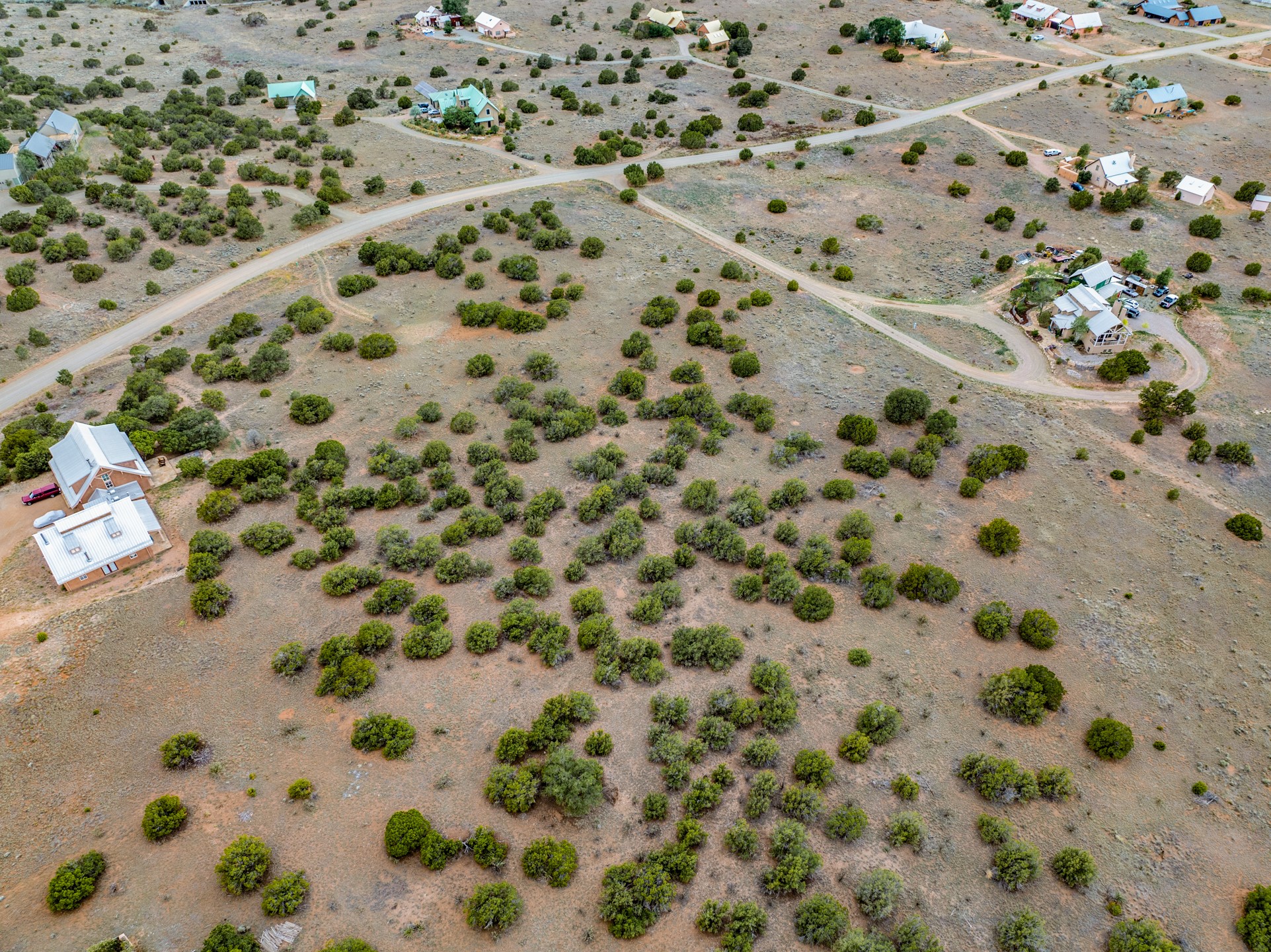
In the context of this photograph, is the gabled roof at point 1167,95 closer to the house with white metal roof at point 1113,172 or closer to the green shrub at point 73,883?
the house with white metal roof at point 1113,172

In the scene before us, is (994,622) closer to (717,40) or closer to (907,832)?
(907,832)

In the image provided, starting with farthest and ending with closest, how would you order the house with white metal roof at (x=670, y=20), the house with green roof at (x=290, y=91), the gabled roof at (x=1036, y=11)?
1. the house with white metal roof at (x=670, y=20)
2. the gabled roof at (x=1036, y=11)
3. the house with green roof at (x=290, y=91)

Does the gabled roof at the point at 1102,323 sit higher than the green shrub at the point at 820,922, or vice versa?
the gabled roof at the point at 1102,323

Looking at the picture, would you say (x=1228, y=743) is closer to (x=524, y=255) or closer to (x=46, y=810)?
(x=46, y=810)

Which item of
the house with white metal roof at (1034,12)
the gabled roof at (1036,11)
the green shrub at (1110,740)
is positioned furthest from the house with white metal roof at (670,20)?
the green shrub at (1110,740)

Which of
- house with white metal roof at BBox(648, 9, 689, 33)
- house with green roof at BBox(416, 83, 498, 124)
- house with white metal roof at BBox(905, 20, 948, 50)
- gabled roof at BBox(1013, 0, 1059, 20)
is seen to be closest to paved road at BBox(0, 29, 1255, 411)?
house with white metal roof at BBox(905, 20, 948, 50)

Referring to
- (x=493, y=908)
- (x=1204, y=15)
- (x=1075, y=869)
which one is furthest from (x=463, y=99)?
(x=1204, y=15)
